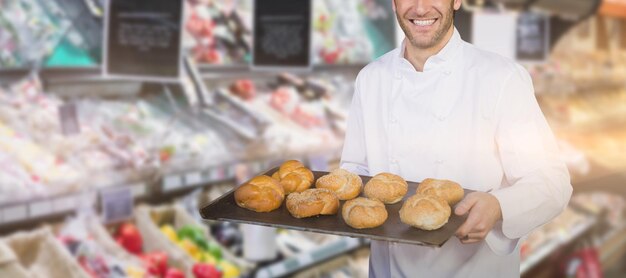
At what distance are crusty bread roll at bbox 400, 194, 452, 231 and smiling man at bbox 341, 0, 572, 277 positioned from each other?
4cm

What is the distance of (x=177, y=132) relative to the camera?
3.36 metres

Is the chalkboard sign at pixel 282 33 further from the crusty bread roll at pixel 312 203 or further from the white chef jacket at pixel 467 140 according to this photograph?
the crusty bread roll at pixel 312 203

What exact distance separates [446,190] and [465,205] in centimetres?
8

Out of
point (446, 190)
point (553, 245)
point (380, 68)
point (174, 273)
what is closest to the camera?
point (446, 190)

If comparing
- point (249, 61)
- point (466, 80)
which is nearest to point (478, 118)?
point (466, 80)

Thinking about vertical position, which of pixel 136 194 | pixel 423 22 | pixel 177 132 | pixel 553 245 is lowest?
pixel 553 245

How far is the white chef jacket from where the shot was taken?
156 centimetres

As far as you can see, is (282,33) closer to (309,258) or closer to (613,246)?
(309,258)

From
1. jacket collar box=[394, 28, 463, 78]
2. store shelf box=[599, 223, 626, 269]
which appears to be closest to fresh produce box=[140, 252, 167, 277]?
jacket collar box=[394, 28, 463, 78]

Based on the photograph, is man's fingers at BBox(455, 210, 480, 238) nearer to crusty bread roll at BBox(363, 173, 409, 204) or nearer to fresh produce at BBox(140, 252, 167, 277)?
crusty bread roll at BBox(363, 173, 409, 204)

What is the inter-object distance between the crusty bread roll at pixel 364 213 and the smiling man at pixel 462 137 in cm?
17

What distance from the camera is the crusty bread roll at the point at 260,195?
61.7 inches

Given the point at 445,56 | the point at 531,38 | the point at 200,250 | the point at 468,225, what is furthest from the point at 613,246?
the point at 468,225

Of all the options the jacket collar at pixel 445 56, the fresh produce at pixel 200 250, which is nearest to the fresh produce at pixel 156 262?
the fresh produce at pixel 200 250
